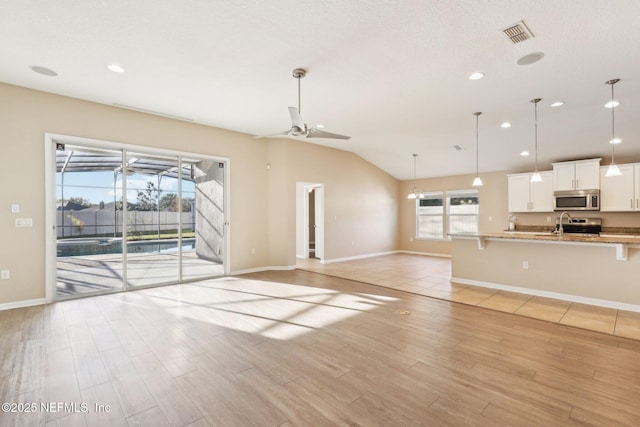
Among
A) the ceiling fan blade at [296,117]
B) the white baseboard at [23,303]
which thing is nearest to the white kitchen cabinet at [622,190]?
the ceiling fan blade at [296,117]

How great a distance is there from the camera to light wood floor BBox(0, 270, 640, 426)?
1925mm

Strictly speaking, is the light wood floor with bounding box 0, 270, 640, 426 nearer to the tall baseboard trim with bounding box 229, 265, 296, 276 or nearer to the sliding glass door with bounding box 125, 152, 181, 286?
the sliding glass door with bounding box 125, 152, 181, 286

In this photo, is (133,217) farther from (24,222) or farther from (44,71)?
(44,71)

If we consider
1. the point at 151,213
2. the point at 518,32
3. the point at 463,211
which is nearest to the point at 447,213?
the point at 463,211

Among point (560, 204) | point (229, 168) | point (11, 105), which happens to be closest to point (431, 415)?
point (229, 168)

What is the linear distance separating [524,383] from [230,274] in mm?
5271

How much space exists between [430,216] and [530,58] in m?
6.76

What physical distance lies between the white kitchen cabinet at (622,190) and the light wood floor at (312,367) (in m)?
4.53

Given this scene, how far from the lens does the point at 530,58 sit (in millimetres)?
3254

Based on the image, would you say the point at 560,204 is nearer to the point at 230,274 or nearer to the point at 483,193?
the point at 483,193

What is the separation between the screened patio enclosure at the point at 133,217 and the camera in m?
4.69

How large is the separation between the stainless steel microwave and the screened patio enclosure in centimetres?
756

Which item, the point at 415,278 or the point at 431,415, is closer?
the point at 431,415

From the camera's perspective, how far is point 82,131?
4.55 meters
